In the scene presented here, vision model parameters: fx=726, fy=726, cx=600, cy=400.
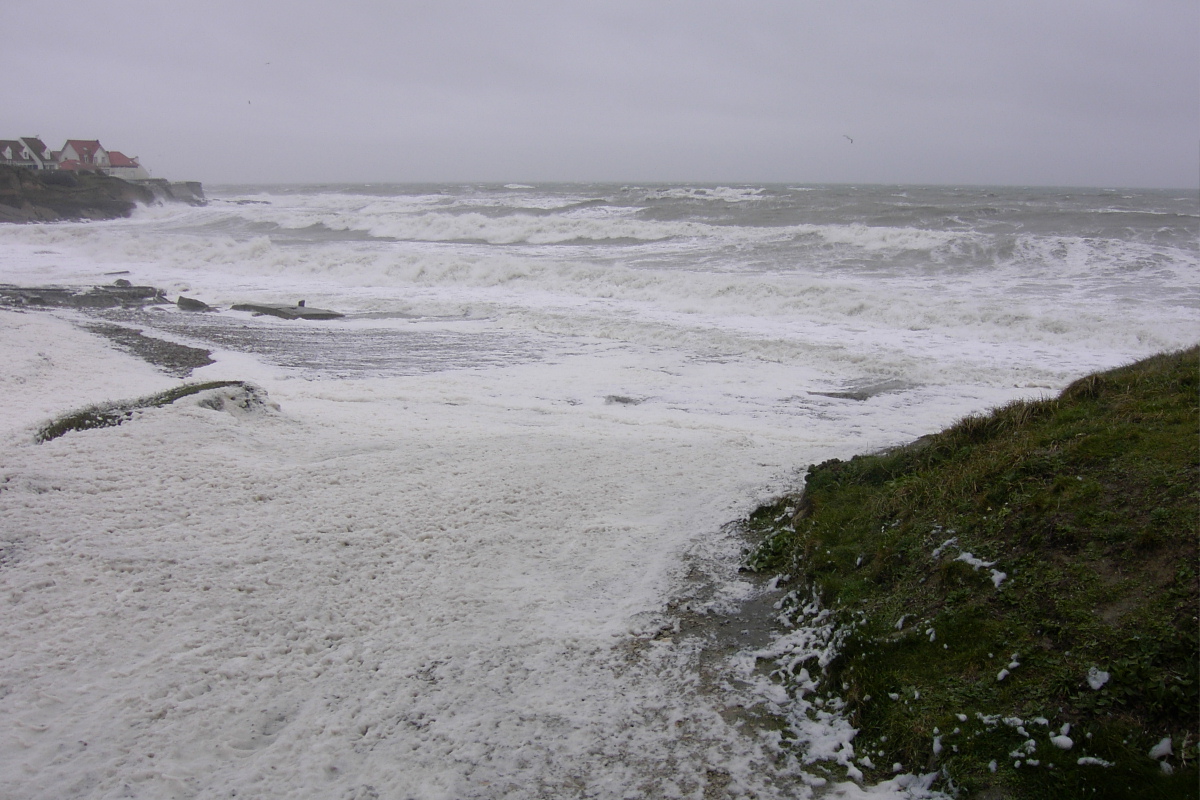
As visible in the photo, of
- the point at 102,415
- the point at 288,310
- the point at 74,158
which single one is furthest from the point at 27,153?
the point at 102,415

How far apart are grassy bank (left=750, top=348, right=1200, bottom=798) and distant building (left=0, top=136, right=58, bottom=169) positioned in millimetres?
82178

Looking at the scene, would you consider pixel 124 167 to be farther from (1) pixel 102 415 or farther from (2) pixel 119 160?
(1) pixel 102 415

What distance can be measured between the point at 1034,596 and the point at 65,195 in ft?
234

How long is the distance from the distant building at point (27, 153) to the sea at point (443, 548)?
6826cm

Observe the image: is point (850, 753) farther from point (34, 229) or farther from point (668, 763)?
point (34, 229)

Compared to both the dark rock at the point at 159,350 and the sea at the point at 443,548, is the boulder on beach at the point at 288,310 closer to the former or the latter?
the sea at the point at 443,548

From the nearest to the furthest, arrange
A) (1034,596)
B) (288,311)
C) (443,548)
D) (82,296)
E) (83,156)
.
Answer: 1. (1034,596)
2. (443,548)
3. (288,311)
4. (82,296)
5. (83,156)

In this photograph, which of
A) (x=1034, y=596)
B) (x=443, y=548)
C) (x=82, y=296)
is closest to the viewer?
(x=1034, y=596)

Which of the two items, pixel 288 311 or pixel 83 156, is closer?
pixel 288 311

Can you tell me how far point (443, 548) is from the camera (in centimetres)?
594

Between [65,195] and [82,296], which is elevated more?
[65,195]

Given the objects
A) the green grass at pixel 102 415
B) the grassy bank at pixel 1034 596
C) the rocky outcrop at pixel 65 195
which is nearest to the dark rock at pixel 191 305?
the green grass at pixel 102 415

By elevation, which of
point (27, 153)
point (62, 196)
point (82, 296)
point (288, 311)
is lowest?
point (288, 311)

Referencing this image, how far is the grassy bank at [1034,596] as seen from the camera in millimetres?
3162
